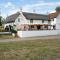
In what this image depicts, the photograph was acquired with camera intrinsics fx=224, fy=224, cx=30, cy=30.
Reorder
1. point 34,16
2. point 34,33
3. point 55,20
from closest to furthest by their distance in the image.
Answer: point 34,33 < point 34,16 < point 55,20

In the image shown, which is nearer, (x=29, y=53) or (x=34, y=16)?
(x=29, y=53)

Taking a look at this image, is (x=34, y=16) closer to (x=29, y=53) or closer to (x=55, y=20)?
(x=55, y=20)

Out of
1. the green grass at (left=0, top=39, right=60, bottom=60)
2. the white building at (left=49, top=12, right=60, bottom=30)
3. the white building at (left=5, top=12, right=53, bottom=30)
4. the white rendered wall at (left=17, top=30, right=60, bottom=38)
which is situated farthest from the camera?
the white building at (left=49, top=12, right=60, bottom=30)

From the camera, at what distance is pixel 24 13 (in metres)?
77.3

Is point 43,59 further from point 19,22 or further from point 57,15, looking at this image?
point 57,15

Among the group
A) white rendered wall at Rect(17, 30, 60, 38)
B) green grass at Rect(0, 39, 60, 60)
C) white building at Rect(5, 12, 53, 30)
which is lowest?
green grass at Rect(0, 39, 60, 60)

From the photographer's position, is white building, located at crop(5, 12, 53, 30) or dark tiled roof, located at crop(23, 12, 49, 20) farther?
dark tiled roof, located at crop(23, 12, 49, 20)

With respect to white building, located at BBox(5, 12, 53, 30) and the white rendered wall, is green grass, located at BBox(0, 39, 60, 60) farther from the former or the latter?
white building, located at BBox(5, 12, 53, 30)

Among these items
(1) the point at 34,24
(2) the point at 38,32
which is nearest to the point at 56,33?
(2) the point at 38,32

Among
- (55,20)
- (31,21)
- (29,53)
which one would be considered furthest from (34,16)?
(29,53)

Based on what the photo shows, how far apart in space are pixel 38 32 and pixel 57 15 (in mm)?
28826

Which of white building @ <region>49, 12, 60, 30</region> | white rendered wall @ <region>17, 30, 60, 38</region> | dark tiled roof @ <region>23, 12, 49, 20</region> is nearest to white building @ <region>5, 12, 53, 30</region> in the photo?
dark tiled roof @ <region>23, 12, 49, 20</region>

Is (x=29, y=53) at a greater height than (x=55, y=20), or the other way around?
(x=55, y=20)

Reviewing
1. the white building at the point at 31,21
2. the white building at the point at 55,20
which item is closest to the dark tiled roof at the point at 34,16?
the white building at the point at 31,21
